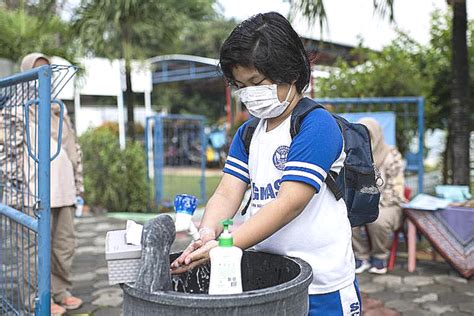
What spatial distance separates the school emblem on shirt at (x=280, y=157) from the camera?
1722 millimetres

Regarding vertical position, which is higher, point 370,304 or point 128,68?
point 128,68

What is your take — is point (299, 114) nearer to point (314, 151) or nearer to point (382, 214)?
point (314, 151)

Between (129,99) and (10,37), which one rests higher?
(10,37)

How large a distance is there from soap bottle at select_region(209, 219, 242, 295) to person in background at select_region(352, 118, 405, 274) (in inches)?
141

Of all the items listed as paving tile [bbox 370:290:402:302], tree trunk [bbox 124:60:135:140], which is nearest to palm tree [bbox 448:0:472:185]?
paving tile [bbox 370:290:402:302]

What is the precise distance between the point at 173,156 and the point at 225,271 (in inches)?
353

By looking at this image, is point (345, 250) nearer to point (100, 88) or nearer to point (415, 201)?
point (415, 201)

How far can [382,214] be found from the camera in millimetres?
4828

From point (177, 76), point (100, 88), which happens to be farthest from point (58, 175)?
point (177, 76)

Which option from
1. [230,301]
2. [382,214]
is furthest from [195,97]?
[230,301]

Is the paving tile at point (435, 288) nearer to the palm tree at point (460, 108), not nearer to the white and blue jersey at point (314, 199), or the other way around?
the palm tree at point (460, 108)

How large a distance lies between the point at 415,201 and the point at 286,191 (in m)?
3.67

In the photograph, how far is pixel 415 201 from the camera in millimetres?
4953

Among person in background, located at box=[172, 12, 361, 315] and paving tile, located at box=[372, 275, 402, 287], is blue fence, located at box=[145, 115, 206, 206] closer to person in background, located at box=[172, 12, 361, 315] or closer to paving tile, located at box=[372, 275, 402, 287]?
paving tile, located at box=[372, 275, 402, 287]
